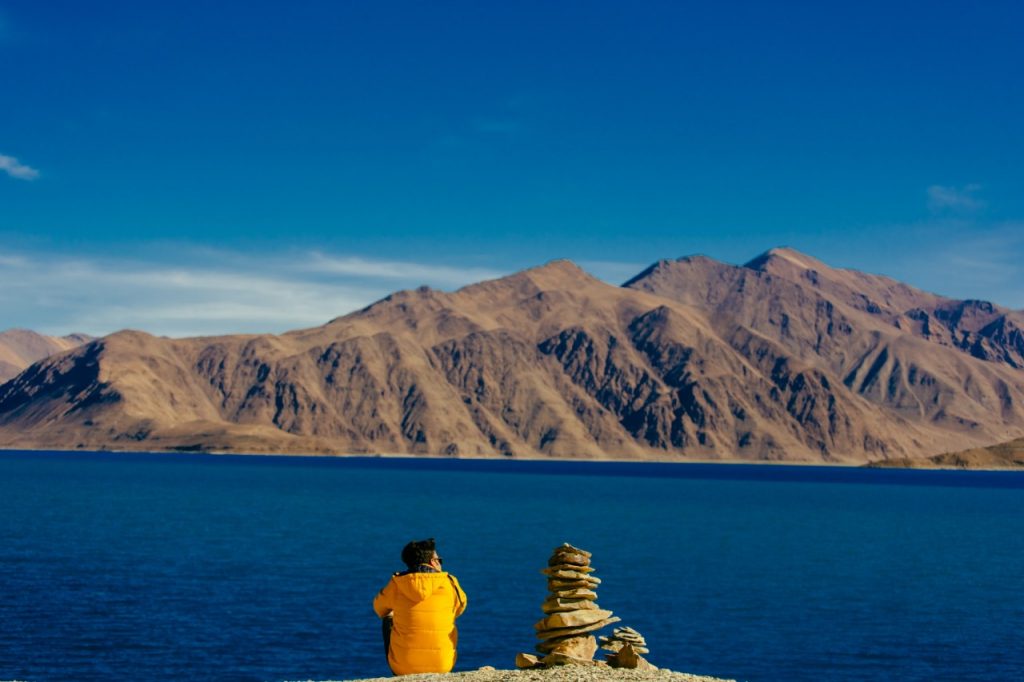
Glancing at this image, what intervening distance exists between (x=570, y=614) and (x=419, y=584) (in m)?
7.40

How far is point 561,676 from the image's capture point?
18031 mm

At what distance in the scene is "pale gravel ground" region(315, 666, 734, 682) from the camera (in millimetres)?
17094

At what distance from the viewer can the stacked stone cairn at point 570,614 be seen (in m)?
21.5

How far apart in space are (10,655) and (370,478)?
154255 mm

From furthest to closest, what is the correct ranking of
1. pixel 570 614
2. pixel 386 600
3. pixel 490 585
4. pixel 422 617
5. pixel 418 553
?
1. pixel 490 585
2. pixel 570 614
3. pixel 422 617
4. pixel 386 600
5. pixel 418 553

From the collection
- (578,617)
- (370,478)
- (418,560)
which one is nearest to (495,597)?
(578,617)

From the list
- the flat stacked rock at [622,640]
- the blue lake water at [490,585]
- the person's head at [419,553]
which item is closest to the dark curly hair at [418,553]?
the person's head at [419,553]

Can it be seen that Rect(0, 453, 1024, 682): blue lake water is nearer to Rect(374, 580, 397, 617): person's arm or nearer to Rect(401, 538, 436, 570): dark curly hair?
Rect(374, 580, 397, 617): person's arm

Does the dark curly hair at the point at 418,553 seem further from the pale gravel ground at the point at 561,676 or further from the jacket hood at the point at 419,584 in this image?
the pale gravel ground at the point at 561,676

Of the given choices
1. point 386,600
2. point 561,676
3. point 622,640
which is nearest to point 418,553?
point 386,600

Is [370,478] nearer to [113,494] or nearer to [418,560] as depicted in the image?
[113,494]

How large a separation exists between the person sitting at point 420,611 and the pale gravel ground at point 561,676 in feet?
2.54

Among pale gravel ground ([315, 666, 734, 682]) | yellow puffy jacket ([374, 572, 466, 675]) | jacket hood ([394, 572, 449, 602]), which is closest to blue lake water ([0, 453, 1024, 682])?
pale gravel ground ([315, 666, 734, 682])

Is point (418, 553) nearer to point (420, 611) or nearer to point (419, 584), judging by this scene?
point (419, 584)
